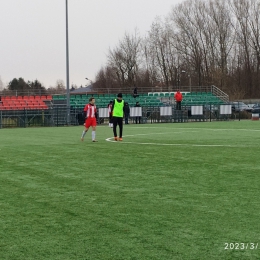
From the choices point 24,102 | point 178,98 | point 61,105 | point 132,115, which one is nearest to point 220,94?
point 178,98

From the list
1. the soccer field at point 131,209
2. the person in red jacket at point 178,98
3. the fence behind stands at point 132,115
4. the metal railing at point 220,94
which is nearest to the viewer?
the soccer field at point 131,209

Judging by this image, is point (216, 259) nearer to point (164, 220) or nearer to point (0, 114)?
point (164, 220)

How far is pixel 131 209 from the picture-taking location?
7102 mm

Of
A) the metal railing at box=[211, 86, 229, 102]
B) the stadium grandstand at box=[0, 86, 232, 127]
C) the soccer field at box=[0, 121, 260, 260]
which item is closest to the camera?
the soccer field at box=[0, 121, 260, 260]

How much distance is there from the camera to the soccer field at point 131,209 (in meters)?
5.32

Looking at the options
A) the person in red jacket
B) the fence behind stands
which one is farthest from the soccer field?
the person in red jacket

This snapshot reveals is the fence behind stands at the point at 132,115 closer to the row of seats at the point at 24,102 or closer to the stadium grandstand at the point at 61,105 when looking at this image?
the stadium grandstand at the point at 61,105

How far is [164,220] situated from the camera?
6.45 meters

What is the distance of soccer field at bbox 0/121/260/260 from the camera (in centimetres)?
→ 532

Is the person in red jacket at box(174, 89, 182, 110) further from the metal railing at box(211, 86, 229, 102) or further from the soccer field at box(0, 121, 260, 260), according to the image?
the soccer field at box(0, 121, 260, 260)

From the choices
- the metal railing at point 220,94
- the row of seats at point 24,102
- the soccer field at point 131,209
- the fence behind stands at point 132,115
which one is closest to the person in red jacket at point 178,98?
the fence behind stands at point 132,115

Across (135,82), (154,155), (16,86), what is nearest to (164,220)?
(154,155)

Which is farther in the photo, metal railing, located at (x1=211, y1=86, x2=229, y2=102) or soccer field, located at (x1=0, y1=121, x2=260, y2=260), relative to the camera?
metal railing, located at (x1=211, y1=86, x2=229, y2=102)

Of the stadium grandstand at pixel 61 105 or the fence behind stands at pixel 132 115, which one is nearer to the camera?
the fence behind stands at pixel 132 115
